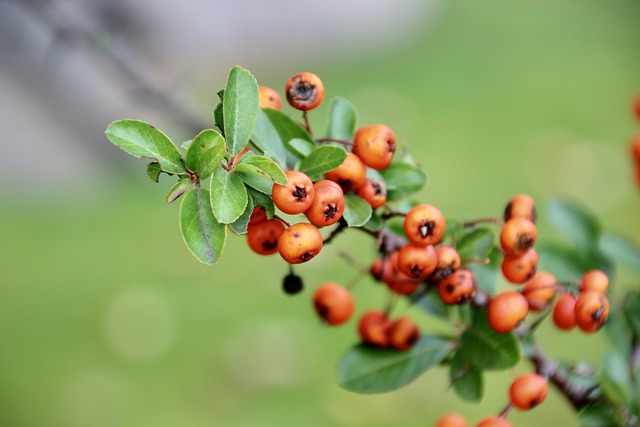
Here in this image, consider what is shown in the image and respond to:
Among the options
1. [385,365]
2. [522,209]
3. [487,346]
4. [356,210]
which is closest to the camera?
[356,210]

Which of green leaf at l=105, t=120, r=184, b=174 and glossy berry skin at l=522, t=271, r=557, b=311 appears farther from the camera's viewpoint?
glossy berry skin at l=522, t=271, r=557, b=311

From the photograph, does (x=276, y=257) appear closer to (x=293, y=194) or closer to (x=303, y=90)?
(x=303, y=90)

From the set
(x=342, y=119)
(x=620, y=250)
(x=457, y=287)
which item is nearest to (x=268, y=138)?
(x=342, y=119)

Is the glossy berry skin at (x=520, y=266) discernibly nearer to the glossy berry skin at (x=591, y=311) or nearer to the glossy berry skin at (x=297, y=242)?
the glossy berry skin at (x=591, y=311)

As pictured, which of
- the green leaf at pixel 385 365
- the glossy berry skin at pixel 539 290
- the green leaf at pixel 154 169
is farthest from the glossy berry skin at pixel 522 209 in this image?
the green leaf at pixel 154 169

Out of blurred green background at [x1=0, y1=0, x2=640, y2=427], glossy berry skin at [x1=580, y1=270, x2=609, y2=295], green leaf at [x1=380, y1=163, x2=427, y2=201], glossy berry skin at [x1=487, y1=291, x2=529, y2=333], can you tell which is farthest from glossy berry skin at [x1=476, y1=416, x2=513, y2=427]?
blurred green background at [x1=0, y1=0, x2=640, y2=427]

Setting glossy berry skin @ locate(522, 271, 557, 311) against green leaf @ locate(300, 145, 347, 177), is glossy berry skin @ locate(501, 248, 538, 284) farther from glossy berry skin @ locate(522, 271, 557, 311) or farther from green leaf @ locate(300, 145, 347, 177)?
green leaf @ locate(300, 145, 347, 177)
